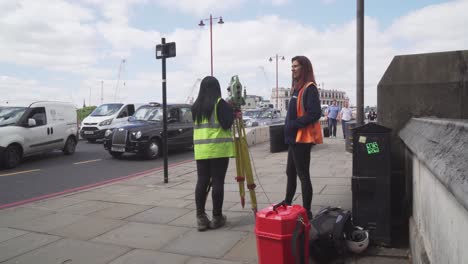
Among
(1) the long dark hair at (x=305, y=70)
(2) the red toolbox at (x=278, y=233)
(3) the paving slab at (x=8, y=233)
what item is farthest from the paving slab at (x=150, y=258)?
(1) the long dark hair at (x=305, y=70)

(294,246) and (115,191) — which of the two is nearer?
(294,246)

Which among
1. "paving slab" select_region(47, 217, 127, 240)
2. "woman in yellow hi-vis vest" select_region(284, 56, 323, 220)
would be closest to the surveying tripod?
"woman in yellow hi-vis vest" select_region(284, 56, 323, 220)

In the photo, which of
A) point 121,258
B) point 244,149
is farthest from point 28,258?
point 244,149

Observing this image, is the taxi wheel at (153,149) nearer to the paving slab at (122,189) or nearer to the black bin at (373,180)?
the paving slab at (122,189)

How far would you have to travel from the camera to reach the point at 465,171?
1.46m

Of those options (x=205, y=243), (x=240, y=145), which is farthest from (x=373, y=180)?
(x=205, y=243)

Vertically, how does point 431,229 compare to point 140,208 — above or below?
above

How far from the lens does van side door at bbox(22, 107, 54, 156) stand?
36.5 feet

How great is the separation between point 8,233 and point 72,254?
1388mm

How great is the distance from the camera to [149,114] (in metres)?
13.5

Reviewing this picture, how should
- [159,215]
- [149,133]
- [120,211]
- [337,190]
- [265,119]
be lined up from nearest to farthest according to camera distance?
[159,215]
[120,211]
[337,190]
[149,133]
[265,119]

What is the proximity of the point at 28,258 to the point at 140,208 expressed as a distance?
2053 millimetres

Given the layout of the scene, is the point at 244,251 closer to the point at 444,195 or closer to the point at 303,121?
the point at 303,121

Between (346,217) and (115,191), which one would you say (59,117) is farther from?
(346,217)
